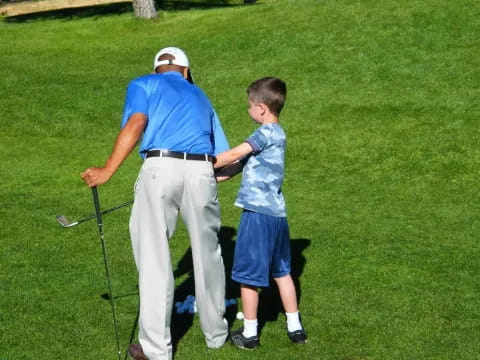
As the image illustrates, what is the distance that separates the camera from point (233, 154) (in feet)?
21.0

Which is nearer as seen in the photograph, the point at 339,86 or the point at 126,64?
the point at 339,86

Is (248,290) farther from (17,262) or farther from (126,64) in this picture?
(126,64)

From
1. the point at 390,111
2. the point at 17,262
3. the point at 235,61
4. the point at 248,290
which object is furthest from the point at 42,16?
the point at 248,290

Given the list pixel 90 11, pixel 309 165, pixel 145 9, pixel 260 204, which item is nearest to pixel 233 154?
pixel 260 204

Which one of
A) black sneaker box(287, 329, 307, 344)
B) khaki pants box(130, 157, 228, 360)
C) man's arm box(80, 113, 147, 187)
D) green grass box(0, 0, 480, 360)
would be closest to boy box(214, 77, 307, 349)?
black sneaker box(287, 329, 307, 344)

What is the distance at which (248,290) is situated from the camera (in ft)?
21.8

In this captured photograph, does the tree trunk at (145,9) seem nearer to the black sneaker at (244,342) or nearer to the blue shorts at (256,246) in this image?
the blue shorts at (256,246)

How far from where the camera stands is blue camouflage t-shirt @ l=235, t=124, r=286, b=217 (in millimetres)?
6547

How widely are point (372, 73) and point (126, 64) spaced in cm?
549

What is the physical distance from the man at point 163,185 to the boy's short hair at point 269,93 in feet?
1.24

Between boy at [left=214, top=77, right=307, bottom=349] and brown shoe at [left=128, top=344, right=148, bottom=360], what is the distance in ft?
2.43

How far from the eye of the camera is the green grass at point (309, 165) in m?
7.24

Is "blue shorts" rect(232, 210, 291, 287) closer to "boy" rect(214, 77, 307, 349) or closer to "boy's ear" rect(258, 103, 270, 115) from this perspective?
"boy" rect(214, 77, 307, 349)

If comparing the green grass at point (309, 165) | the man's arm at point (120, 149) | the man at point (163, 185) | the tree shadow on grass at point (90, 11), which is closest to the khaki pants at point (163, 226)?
the man at point (163, 185)
